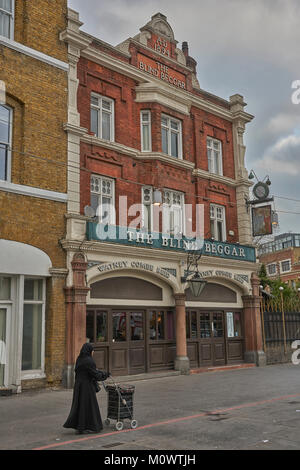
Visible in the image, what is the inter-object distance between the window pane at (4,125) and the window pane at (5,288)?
4.15m

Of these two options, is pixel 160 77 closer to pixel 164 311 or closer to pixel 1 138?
pixel 1 138

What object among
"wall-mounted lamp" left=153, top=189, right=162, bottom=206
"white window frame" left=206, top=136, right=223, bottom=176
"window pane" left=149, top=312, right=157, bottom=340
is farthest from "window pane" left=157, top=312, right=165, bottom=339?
"white window frame" left=206, top=136, right=223, bottom=176

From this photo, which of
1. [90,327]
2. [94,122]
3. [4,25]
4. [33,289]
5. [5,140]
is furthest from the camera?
[94,122]

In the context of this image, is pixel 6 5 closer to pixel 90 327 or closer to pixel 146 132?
pixel 146 132

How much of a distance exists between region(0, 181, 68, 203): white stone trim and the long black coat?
711 centimetres

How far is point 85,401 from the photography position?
8.15 m

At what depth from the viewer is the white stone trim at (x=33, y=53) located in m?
14.4

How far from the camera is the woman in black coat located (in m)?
8.09

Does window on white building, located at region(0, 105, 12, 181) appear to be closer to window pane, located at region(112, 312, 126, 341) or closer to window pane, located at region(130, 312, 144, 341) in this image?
window pane, located at region(112, 312, 126, 341)

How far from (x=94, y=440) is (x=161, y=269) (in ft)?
33.6

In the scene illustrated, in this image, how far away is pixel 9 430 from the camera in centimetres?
857

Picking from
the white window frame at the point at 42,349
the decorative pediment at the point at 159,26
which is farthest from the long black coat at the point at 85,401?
the decorative pediment at the point at 159,26

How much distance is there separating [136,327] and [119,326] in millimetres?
817

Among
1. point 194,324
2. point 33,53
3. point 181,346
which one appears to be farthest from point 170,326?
point 33,53
